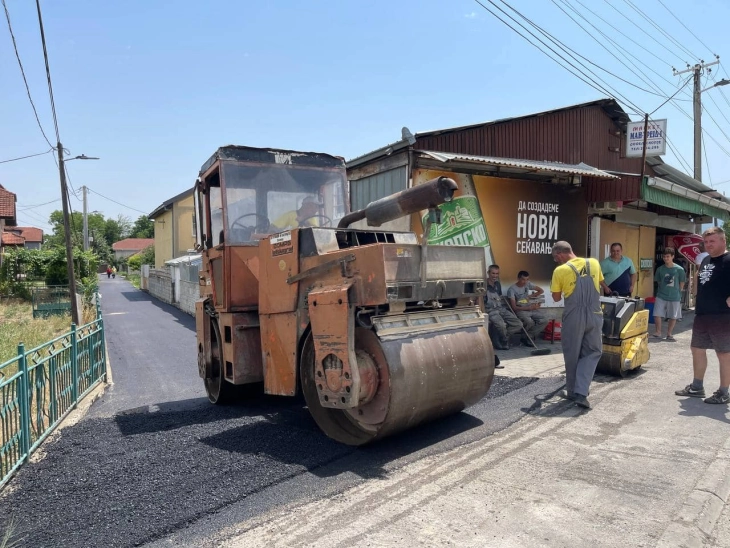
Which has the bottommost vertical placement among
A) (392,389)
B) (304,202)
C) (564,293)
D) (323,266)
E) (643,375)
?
(643,375)

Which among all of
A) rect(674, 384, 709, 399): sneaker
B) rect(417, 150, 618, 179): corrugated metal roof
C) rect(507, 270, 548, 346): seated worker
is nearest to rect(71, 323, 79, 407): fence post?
rect(417, 150, 618, 179): corrugated metal roof

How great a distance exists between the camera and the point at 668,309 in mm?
10266

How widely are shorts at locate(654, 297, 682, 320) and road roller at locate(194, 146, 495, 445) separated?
6946mm

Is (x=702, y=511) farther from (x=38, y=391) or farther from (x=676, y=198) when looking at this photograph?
(x=676, y=198)

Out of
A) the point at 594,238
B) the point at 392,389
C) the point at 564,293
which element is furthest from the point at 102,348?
the point at 594,238

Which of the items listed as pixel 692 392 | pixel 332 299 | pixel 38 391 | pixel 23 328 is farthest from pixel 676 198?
pixel 23 328

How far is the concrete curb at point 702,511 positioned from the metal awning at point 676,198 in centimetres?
778

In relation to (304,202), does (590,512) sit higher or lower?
lower

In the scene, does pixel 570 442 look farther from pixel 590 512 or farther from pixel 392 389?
pixel 392 389

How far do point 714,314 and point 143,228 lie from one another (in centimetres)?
11090

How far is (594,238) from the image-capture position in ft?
38.3

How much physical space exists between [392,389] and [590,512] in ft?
4.87

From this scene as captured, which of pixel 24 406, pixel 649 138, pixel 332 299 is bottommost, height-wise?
pixel 24 406

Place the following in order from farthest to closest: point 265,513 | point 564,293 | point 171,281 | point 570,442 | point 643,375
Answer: point 171,281 < point 643,375 < point 564,293 < point 570,442 < point 265,513
